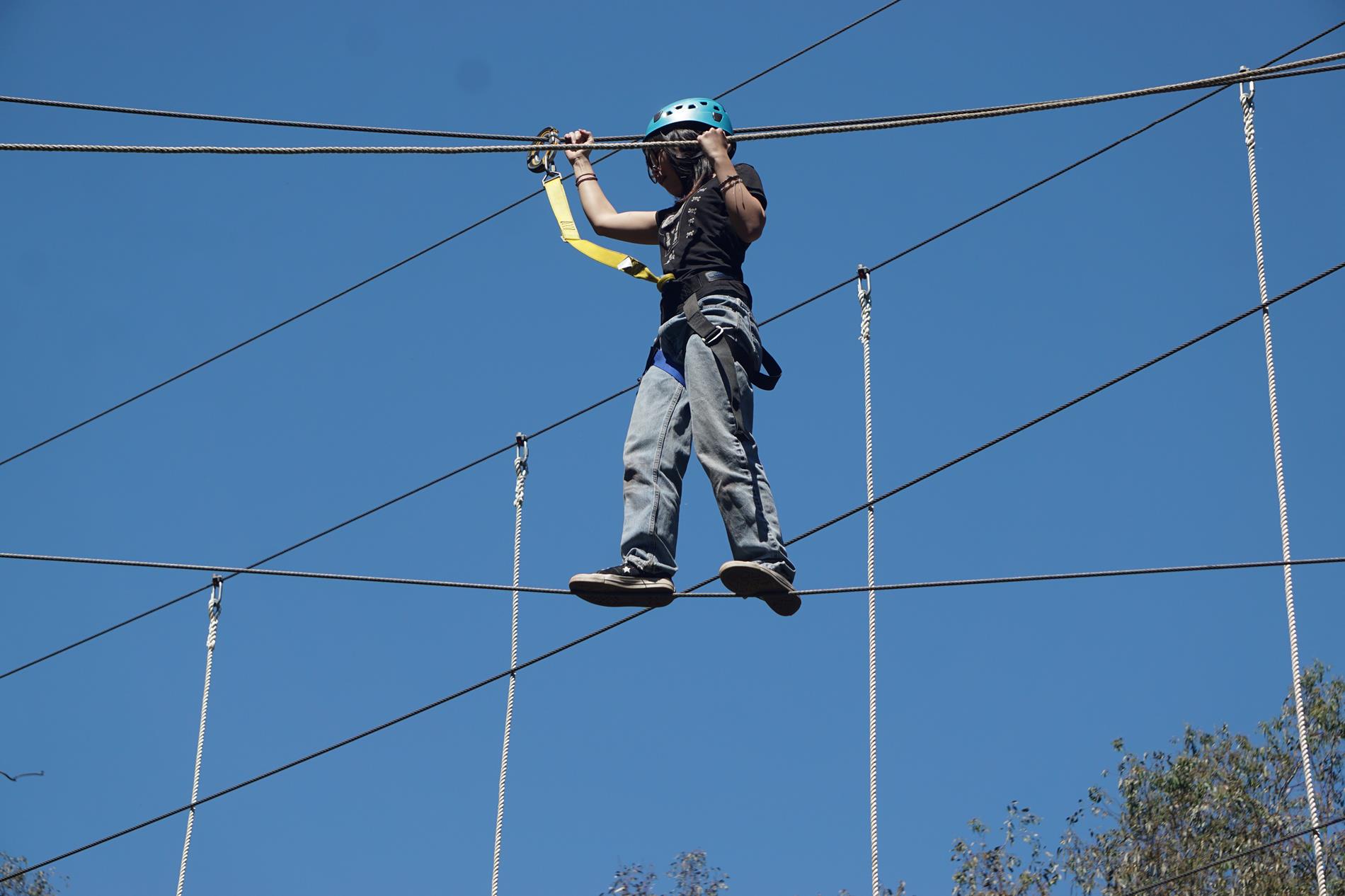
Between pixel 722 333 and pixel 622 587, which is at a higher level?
pixel 722 333

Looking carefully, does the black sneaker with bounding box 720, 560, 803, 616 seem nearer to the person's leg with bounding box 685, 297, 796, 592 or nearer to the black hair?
the person's leg with bounding box 685, 297, 796, 592

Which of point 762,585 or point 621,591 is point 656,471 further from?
point 762,585

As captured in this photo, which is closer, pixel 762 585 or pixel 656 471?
pixel 762 585

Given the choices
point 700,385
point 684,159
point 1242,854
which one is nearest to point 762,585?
point 700,385

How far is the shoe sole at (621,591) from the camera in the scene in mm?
6070

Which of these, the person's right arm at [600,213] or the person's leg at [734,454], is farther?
the person's right arm at [600,213]

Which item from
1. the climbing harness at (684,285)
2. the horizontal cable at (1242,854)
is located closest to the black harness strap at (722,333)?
the climbing harness at (684,285)

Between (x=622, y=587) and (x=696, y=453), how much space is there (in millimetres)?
488

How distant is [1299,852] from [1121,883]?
1304 mm

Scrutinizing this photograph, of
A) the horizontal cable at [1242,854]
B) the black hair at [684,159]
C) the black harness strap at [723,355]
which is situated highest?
the black hair at [684,159]

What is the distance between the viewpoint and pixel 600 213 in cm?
672

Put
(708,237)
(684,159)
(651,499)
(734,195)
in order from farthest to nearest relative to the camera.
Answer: (684,159), (708,237), (734,195), (651,499)

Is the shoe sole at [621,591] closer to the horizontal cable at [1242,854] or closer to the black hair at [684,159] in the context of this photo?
the black hair at [684,159]

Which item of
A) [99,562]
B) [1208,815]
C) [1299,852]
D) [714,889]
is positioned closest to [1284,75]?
[99,562]
